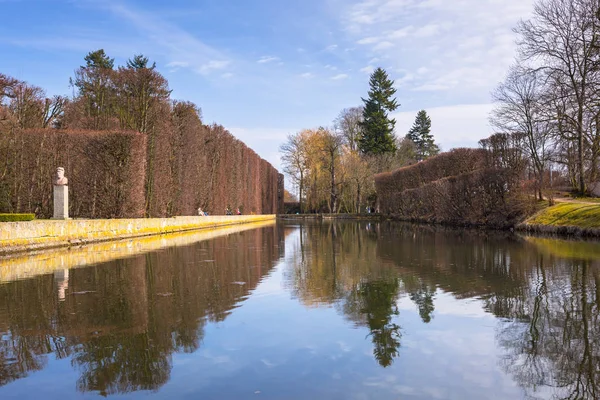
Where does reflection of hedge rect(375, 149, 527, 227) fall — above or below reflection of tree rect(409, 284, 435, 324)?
above

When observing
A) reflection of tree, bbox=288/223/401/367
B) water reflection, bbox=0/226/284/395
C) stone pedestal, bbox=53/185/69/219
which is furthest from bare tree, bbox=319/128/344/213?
water reflection, bbox=0/226/284/395

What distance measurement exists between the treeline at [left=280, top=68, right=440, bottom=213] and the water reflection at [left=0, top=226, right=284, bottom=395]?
146 feet

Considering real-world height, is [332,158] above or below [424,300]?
above

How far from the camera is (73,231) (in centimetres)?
1658

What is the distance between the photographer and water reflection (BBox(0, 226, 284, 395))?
4305mm

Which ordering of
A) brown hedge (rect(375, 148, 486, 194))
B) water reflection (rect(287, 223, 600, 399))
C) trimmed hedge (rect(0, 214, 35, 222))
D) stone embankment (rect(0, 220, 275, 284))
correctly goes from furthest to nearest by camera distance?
brown hedge (rect(375, 148, 486, 194))
trimmed hedge (rect(0, 214, 35, 222))
stone embankment (rect(0, 220, 275, 284))
water reflection (rect(287, 223, 600, 399))

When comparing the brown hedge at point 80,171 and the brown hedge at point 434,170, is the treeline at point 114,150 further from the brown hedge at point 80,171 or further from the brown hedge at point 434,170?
the brown hedge at point 434,170

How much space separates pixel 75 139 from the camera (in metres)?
21.8

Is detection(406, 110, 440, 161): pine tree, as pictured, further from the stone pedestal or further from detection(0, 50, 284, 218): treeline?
the stone pedestal

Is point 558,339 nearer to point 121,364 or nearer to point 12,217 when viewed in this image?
point 121,364

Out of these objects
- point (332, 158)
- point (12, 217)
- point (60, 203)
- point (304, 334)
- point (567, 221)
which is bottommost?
point (304, 334)

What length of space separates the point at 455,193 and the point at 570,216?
8.62 metres

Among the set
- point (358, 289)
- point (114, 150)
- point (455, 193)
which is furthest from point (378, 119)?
point (358, 289)

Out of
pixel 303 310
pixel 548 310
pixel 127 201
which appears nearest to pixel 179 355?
pixel 303 310
